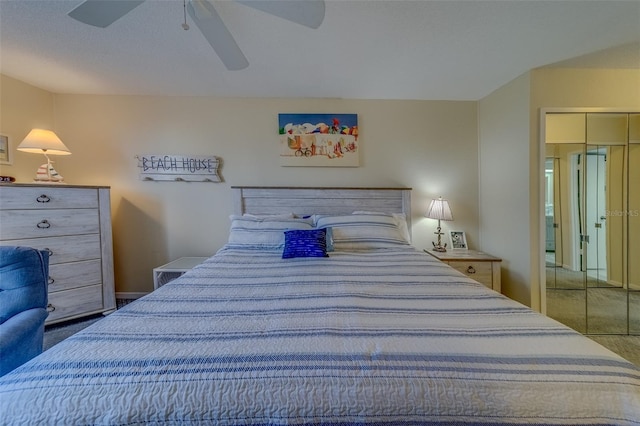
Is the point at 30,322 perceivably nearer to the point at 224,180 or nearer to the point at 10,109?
the point at 224,180

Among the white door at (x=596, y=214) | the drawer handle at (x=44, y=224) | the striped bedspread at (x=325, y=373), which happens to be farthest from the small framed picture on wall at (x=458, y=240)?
the drawer handle at (x=44, y=224)

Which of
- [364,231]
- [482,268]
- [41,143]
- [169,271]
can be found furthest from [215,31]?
[482,268]

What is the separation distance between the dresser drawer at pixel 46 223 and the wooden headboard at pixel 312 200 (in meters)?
1.29

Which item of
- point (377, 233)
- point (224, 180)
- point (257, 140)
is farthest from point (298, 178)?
point (377, 233)

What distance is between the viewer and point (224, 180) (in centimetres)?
274

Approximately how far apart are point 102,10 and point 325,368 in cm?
178

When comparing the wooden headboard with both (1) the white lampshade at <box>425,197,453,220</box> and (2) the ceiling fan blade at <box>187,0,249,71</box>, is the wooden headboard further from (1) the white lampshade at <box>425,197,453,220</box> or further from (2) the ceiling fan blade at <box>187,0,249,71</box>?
(2) the ceiling fan blade at <box>187,0,249,71</box>

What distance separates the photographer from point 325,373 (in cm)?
63

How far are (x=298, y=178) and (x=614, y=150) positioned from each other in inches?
109

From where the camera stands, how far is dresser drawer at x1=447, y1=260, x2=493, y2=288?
2357 mm

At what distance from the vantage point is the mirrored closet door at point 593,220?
2092mm

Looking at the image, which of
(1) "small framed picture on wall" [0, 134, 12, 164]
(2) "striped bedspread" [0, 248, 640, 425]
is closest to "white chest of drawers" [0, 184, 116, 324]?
(1) "small framed picture on wall" [0, 134, 12, 164]

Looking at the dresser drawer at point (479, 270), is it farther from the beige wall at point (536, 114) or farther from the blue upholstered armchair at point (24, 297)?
the blue upholstered armchair at point (24, 297)

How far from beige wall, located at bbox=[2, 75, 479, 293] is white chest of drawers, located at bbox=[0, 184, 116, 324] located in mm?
351
